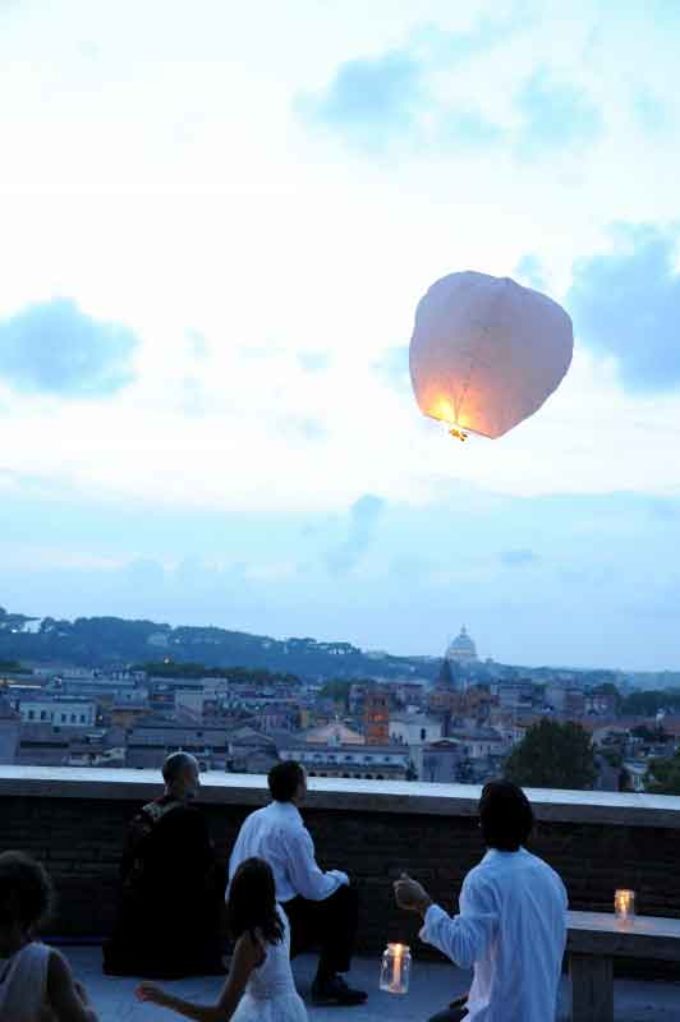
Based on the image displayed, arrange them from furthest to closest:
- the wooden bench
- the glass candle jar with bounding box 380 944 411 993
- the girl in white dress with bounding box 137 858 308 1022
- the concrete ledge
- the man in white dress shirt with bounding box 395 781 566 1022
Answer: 1. the concrete ledge
2. the wooden bench
3. the glass candle jar with bounding box 380 944 411 993
4. the girl in white dress with bounding box 137 858 308 1022
5. the man in white dress shirt with bounding box 395 781 566 1022

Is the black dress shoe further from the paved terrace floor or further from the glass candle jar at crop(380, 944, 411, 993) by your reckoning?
the glass candle jar at crop(380, 944, 411, 993)

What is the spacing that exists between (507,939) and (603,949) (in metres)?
1.76

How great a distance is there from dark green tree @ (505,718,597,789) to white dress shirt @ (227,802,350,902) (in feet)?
88.8

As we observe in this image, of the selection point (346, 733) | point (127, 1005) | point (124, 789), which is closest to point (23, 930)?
point (127, 1005)

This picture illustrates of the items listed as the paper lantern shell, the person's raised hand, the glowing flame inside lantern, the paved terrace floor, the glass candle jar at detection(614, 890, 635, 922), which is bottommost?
the paved terrace floor

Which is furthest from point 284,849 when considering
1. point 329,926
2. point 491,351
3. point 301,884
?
point 491,351

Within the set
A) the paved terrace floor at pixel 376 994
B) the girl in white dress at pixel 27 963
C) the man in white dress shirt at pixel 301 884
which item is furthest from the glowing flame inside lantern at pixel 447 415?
the girl in white dress at pixel 27 963

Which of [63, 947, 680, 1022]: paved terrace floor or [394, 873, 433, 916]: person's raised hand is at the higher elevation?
[394, 873, 433, 916]: person's raised hand

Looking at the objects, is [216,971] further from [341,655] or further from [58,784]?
[341,655]

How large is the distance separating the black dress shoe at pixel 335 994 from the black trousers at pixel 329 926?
5 cm

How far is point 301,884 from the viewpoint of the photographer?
5.40 metres

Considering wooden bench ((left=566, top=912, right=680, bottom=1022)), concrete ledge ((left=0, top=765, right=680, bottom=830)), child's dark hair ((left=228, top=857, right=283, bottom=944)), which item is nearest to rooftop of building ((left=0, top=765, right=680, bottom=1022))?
concrete ledge ((left=0, top=765, right=680, bottom=830))

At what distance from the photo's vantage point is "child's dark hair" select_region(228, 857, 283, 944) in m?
3.76

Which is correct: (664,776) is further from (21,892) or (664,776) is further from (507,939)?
(21,892)
